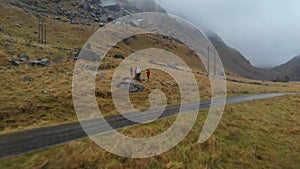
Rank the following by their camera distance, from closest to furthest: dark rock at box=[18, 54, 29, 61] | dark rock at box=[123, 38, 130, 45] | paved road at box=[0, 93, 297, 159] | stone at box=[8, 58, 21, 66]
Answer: paved road at box=[0, 93, 297, 159] → stone at box=[8, 58, 21, 66] → dark rock at box=[18, 54, 29, 61] → dark rock at box=[123, 38, 130, 45]

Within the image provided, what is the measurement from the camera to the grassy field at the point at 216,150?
1015cm

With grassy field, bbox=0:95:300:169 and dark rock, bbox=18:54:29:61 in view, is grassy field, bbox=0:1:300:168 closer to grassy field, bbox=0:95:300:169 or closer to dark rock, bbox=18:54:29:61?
grassy field, bbox=0:95:300:169

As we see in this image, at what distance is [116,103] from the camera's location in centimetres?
2473

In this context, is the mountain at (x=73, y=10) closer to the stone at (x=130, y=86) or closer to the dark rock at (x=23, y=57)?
the dark rock at (x=23, y=57)

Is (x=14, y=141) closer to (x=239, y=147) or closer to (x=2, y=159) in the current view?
(x=2, y=159)

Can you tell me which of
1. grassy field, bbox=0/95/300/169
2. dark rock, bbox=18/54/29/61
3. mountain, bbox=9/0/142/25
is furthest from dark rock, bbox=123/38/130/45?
grassy field, bbox=0/95/300/169

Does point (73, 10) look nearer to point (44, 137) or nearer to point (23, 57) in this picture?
point (23, 57)

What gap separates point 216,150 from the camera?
50.0 ft

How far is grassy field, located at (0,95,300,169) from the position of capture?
1015cm

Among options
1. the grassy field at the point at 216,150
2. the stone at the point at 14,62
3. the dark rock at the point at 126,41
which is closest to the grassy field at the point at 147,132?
the grassy field at the point at 216,150

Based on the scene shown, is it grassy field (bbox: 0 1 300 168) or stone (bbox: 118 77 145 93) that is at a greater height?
stone (bbox: 118 77 145 93)

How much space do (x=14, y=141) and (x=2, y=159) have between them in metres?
2.88

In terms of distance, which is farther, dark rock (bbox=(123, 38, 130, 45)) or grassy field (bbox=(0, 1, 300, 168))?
dark rock (bbox=(123, 38, 130, 45))

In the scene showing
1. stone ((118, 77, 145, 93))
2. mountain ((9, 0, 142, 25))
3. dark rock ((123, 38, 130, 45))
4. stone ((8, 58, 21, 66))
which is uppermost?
mountain ((9, 0, 142, 25))
